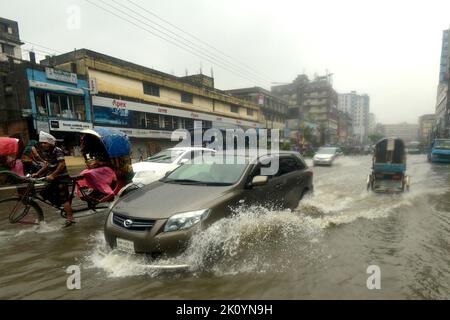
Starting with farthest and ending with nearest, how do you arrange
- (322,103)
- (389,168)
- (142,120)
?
(322,103) → (142,120) → (389,168)

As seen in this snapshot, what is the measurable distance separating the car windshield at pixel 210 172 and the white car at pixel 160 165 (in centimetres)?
285

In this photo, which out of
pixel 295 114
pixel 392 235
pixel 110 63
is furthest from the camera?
pixel 295 114

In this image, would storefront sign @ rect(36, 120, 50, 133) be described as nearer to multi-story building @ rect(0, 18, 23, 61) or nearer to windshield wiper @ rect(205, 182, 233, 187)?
windshield wiper @ rect(205, 182, 233, 187)

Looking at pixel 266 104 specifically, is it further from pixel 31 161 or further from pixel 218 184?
pixel 218 184

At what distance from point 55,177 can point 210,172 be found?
3103 millimetres

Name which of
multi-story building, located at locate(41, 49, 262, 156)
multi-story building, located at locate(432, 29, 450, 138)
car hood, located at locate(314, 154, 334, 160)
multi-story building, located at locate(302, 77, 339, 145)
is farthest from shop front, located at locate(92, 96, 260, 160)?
multi-story building, located at locate(302, 77, 339, 145)

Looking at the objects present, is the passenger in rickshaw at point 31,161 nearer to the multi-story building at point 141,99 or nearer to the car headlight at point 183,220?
the car headlight at point 183,220

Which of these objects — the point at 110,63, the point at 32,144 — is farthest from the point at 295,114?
the point at 32,144

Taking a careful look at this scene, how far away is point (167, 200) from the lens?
384 cm

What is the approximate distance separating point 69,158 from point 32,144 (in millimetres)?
12071

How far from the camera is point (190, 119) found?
32188 millimetres

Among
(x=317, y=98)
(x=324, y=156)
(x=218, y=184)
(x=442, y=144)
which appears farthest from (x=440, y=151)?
(x=317, y=98)
